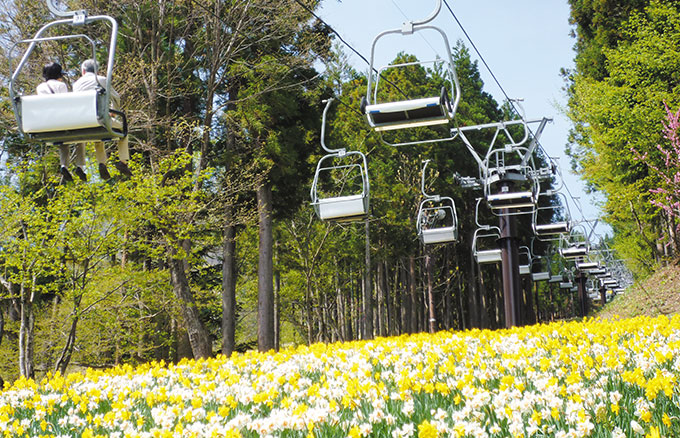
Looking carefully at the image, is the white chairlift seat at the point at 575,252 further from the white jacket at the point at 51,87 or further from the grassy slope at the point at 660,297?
the white jacket at the point at 51,87

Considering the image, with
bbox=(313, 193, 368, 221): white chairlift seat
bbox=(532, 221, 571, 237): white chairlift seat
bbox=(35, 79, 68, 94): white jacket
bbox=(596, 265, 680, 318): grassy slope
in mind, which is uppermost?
bbox=(35, 79, 68, 94): white jacket

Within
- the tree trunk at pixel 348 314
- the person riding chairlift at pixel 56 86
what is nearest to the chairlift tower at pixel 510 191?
the person riding chairlift at pixel 56 86

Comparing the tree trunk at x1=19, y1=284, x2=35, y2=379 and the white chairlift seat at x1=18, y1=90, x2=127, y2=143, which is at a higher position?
the white chairlift seat at x1=18, y1=90, x2=127, y2=143

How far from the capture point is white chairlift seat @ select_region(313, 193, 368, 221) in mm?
10758

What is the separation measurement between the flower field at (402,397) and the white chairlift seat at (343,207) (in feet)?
11.0

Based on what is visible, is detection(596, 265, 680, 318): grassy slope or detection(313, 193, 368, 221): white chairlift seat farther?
detection(596, 265, 680, 318): grassy slope

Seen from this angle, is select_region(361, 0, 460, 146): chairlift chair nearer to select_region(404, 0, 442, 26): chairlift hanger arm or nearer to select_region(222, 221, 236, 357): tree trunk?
select_region(404, 0, 442, 26): chairlift hanger arm

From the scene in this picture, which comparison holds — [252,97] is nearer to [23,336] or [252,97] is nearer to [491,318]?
[23,336]

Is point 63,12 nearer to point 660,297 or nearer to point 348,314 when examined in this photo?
point 660,297

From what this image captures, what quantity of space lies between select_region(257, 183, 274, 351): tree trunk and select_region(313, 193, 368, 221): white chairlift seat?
8941mm

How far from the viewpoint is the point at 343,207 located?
35.5ft

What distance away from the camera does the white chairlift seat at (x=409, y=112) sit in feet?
25.2

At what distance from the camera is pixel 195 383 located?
21.1 feet

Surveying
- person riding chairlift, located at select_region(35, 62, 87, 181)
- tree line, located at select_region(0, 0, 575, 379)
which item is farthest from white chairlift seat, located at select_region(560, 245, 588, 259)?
person riding chairlift, located at select_region(35, 62, 87, 181)
